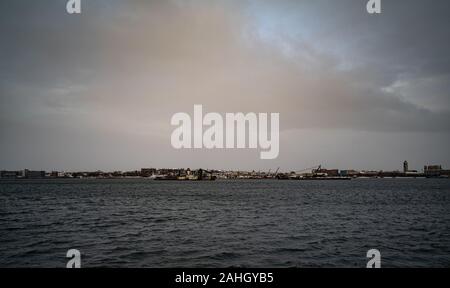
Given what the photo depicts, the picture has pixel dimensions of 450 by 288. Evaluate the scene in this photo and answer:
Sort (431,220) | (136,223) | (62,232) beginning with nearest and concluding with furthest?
(62,232)
(136,223)
(431,220)
